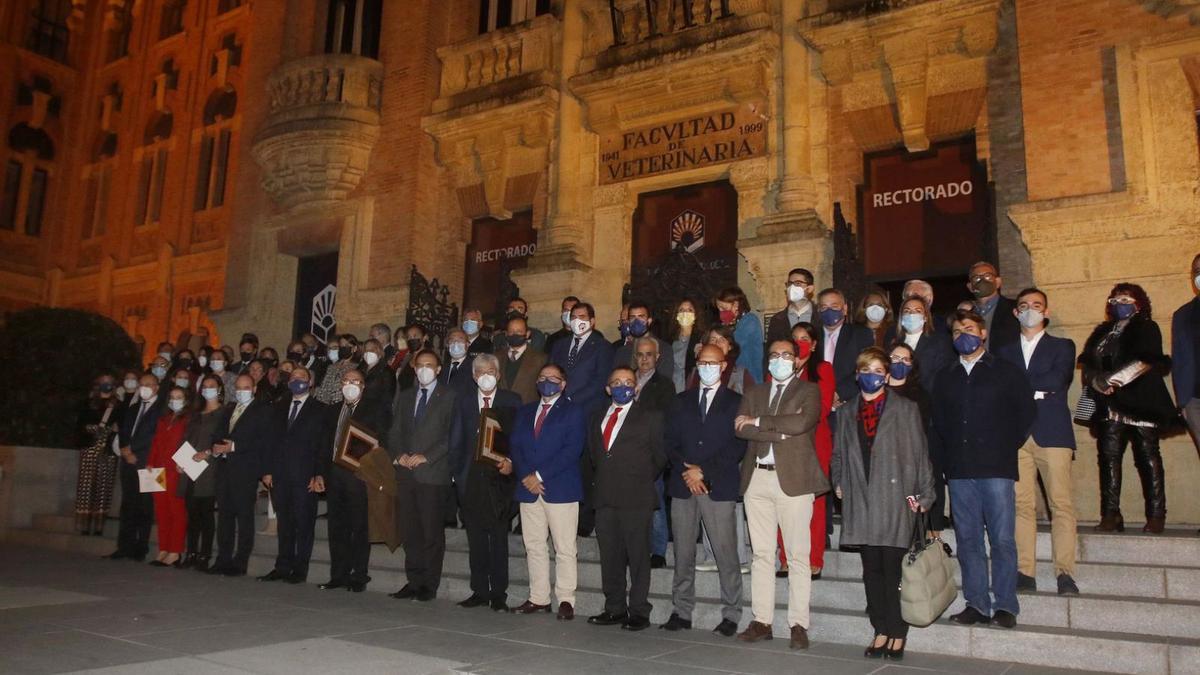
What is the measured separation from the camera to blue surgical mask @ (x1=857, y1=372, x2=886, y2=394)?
6.13m

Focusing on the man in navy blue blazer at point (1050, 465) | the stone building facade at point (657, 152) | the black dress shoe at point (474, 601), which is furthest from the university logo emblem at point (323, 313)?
→ the man in navy blue blazer at point (1050, 465)

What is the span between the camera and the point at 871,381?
614cm

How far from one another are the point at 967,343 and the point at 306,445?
6521 millimetres

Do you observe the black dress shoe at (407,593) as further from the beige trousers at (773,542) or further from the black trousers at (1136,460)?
the black trousers at (1136,460)

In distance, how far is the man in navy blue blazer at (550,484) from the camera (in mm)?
7465

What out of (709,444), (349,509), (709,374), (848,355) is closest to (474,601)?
(349,509)

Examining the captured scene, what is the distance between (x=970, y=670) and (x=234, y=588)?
6.64 metres

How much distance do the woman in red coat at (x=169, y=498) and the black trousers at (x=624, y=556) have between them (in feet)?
18.9

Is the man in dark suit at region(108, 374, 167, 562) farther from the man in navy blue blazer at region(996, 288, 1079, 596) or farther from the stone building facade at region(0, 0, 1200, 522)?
the man in navy blue blazer at region(996, 288, 1079, 596)

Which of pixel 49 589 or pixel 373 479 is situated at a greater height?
pixel 373 479

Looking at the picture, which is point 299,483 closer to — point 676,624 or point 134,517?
point 134,517

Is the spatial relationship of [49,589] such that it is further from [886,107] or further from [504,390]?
[886,107]

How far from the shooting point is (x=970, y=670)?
17.6ft

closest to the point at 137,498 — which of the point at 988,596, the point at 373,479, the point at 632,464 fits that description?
the point at 373,479
